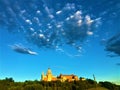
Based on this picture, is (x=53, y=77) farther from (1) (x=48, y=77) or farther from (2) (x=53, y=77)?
(1) (x=48, y=77)

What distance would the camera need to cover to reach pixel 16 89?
410 ft

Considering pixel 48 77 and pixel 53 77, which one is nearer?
pixel 48 77

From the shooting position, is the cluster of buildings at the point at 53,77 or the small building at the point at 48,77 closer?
the small building at the point at 48,77

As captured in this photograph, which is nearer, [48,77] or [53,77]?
[48,77]

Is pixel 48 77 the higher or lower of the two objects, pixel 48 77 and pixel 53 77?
the lower

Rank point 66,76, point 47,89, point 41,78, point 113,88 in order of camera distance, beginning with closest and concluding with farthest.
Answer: point 47,89 → point 113,88 → point 41,78 → point 66,76

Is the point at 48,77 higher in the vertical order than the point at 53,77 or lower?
lower

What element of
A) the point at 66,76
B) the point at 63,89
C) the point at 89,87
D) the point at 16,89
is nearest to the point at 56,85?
the point at 63,89

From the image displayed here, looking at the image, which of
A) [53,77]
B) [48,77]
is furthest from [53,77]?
[48,77]

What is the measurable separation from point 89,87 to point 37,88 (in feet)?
114

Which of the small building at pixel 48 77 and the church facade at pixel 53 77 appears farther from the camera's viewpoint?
the church facade at pixel 53 77

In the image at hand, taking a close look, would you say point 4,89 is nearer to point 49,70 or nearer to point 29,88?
point 29,88

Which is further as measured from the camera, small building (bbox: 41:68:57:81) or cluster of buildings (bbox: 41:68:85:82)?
cluster of buildings (bbox: 41:68:85:82)

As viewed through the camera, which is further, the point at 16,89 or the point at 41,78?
the point at 41,78
